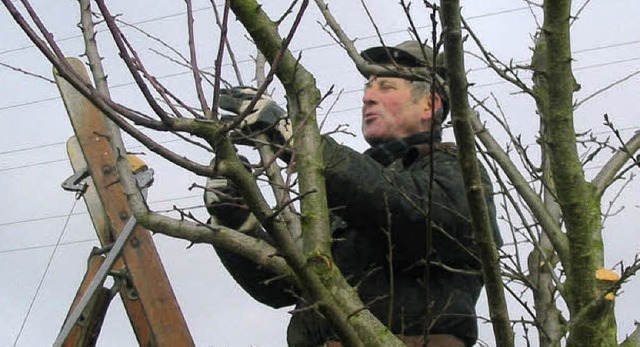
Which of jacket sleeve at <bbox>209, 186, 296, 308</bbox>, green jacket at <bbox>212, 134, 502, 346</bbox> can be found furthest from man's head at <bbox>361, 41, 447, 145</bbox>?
jacket sleeve at <bbox>209, 186, 296, 308</bbox>

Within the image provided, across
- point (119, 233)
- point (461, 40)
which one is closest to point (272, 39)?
point (461, 40)

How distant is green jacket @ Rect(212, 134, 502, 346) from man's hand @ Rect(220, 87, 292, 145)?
0.16 m

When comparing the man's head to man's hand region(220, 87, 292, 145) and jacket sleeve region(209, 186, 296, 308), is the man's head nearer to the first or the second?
jacket sleeve region(209, 186, 296, 308)

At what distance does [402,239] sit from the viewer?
3.29 m

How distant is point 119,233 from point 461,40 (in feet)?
12.3

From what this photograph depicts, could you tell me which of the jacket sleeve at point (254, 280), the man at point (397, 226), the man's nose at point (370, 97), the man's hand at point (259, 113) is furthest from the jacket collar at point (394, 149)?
the man's hand at point (259, 113)

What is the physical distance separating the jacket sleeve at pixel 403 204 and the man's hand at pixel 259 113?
6.1 inches

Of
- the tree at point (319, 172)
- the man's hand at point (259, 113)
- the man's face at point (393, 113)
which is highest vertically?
the man's face at point (393, 113)

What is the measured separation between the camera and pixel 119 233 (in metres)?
5.70

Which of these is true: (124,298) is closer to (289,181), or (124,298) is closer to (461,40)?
(289,181)

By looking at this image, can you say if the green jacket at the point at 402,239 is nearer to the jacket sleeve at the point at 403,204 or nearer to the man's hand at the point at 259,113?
the jacket sleeve at the point at 403,204

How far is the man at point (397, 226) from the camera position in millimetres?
3139

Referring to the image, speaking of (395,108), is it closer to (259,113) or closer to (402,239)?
(402,239)

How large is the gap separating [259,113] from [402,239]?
0.57m
